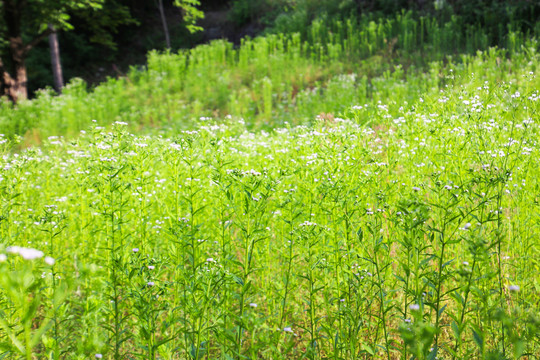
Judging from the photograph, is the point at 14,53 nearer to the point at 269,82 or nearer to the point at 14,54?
the point at 14,54

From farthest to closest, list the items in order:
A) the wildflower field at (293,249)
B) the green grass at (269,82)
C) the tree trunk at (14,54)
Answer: the tree trunk at (14,54)
the green grass at (269,82)
the wildflower field at (293,249)

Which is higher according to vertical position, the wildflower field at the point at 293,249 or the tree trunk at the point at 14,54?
the tree trunk at the point at 14,54

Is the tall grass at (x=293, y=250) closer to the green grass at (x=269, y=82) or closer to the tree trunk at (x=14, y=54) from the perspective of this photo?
the green grass at (x=269, y=82)

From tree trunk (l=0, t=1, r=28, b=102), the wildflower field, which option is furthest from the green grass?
the wildflower field

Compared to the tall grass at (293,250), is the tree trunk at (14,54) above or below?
above

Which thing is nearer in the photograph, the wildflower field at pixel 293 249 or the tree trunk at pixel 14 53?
the wildflower field at pixel 293 249

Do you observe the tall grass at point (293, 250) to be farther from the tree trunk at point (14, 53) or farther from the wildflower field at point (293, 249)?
the tree trunk at point (14, 53)

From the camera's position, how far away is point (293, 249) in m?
3.65

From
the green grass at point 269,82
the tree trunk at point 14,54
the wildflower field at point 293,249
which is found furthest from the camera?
the tree trunk at point 14,54

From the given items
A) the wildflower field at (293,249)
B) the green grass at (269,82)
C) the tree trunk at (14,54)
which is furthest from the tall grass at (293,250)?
the tree trunk at (14,54)

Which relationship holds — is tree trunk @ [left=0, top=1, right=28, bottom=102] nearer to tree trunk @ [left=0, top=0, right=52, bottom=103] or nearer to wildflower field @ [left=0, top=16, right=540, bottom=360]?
tree trunk @ [left=0, top=0, right=52, bottom=103]

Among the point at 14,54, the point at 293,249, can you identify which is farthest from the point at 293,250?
the point at 14,54

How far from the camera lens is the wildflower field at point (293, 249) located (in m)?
2.19

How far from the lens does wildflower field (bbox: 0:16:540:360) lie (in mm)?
2193
